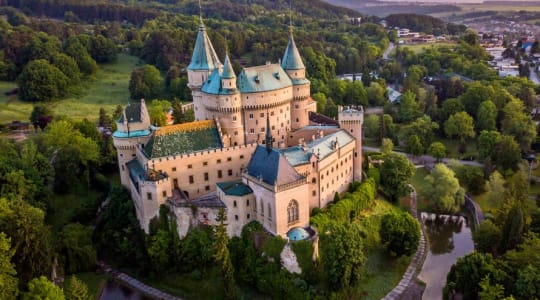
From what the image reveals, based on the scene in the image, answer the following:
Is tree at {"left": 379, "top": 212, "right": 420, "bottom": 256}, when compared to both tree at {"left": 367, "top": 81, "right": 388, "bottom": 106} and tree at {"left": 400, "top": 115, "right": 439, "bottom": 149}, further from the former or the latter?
tree at {"left": 367, "top": 81, "right": 388, "bottom": 106}

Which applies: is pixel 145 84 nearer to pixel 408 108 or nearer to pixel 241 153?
pixel 408 108

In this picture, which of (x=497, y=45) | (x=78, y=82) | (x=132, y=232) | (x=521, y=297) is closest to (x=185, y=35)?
(x=78, y=82)

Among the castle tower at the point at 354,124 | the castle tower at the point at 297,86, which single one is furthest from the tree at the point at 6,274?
the castle tower at the point at 354,124

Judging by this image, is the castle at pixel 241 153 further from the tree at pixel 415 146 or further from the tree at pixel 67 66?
the tree at pixel 67 66

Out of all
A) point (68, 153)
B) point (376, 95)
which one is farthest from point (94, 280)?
point (376, 95)

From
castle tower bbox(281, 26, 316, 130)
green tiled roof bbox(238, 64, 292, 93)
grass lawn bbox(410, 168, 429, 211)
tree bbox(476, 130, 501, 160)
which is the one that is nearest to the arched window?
green tiled roof bbox(238, 64, 292, 93)
